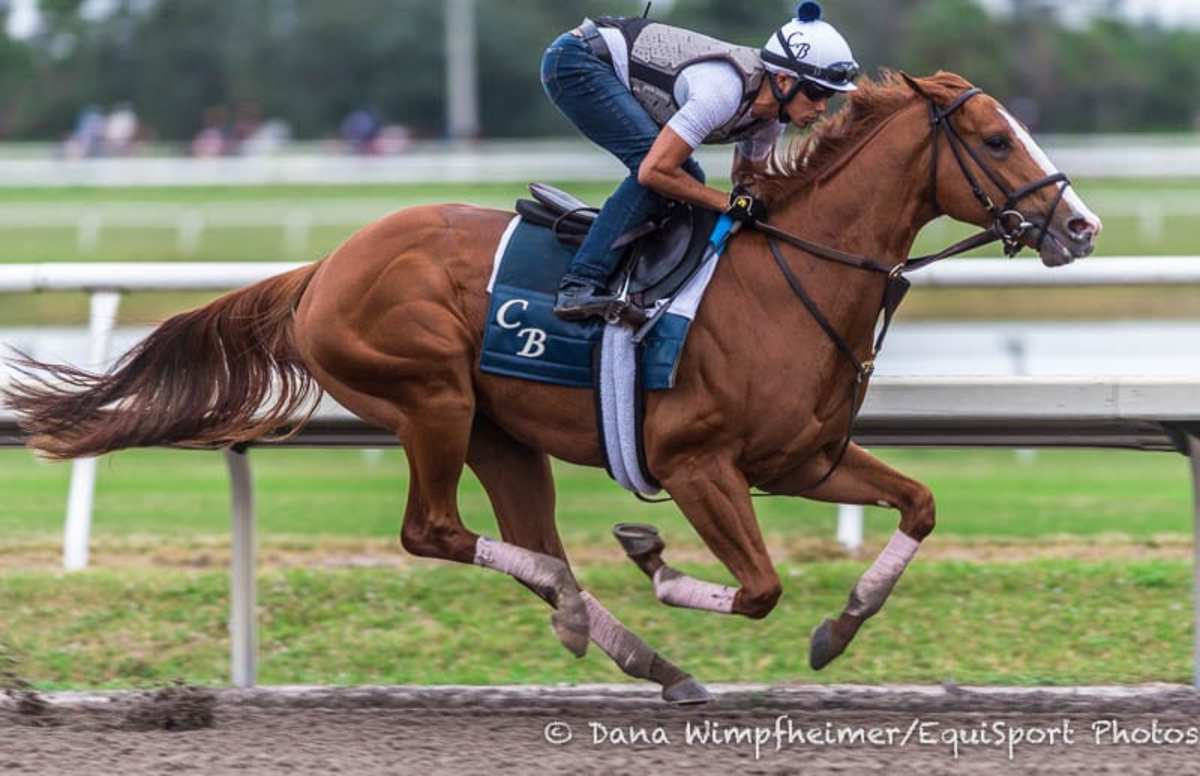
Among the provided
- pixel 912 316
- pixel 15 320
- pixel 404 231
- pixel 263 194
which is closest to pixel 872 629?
pixel 404 231

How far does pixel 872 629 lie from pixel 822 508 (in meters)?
2.36

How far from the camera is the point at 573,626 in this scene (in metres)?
5.32

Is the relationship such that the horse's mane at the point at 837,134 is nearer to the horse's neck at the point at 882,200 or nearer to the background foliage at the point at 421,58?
the horse's neck at the point at 882,200

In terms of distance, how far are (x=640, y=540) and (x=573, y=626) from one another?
1.08 ft

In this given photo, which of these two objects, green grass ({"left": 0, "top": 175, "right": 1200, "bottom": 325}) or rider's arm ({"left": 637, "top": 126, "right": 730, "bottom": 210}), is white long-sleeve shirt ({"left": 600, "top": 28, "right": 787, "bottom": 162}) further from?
green grass ({"left": 0, "top": 175, "right": 1200, "bottom": 325})

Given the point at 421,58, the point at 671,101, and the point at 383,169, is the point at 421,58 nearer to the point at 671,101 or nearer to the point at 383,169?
the point at 383,169

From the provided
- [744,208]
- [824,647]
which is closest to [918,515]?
[824,647]

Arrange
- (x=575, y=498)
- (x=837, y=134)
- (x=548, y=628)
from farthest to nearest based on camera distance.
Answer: (x=575, y=498)
(x=548, y=628)
(x=837, y=134)

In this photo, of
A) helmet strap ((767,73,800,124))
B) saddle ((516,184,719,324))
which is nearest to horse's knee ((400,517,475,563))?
saddle ((516,184,719,324))

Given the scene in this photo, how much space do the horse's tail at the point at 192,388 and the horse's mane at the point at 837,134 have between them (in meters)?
1.37

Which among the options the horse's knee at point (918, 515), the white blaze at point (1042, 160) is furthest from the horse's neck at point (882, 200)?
the horse's knee at point (918, 515)

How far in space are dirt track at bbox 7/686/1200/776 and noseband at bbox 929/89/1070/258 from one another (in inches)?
49.8

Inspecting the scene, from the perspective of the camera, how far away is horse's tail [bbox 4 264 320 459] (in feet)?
18.9

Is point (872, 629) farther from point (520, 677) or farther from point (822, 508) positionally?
point (822, 508)
